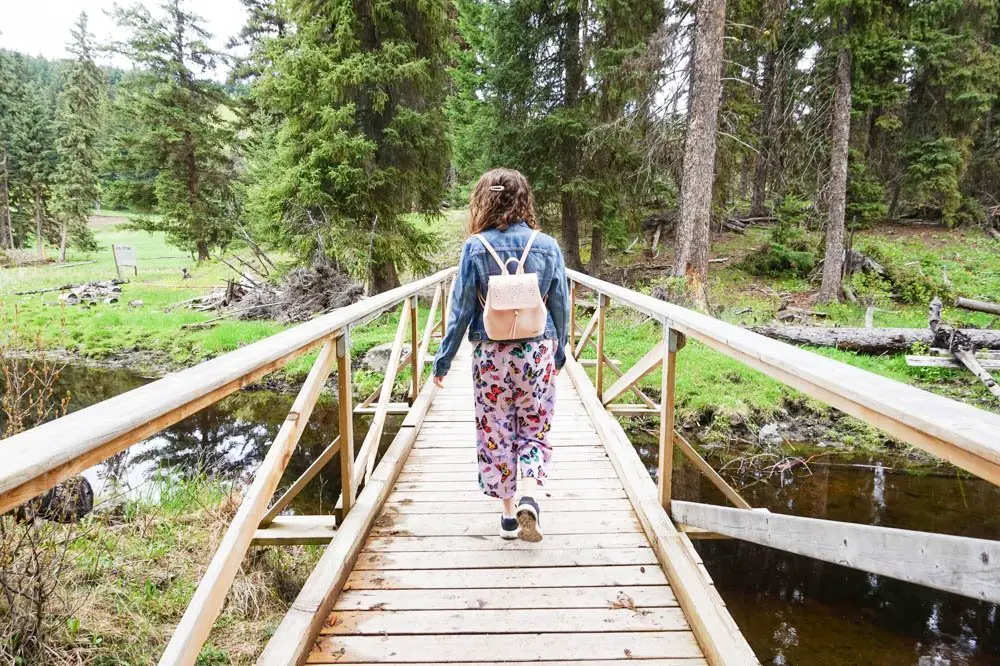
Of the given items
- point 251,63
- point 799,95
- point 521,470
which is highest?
point 251,63

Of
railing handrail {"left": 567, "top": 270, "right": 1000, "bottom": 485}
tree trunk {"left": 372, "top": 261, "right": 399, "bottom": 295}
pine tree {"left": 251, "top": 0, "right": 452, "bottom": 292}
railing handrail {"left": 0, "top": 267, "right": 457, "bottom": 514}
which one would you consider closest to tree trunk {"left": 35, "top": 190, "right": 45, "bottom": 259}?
pine tree {"left": 251, "top": 0, "right": 452, "bottom": 292}

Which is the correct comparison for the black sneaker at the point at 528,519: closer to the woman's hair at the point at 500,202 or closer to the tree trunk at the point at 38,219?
the woman's hair at the point at 500,202

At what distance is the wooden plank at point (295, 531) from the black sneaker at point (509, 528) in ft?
2.70

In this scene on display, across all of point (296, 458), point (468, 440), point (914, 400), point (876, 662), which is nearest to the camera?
point (914, 400)

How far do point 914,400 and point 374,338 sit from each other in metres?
9.90

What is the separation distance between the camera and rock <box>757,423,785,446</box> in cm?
662

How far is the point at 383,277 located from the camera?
447 inches

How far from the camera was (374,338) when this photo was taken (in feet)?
34.3

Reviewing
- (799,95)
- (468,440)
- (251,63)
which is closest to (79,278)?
(251,63)

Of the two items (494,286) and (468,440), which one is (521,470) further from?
(468,440)

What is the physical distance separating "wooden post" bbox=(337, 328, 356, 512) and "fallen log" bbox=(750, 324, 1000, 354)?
7986 millimetres

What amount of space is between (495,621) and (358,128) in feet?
34.8

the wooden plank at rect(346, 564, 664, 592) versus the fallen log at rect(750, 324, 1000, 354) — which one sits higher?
the fallen log at rect(750, 324, 1000, 354)

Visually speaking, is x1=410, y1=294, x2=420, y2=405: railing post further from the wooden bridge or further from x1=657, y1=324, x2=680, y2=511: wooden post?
x1=657, y1=324, x2=680, y2=511: wooden post
